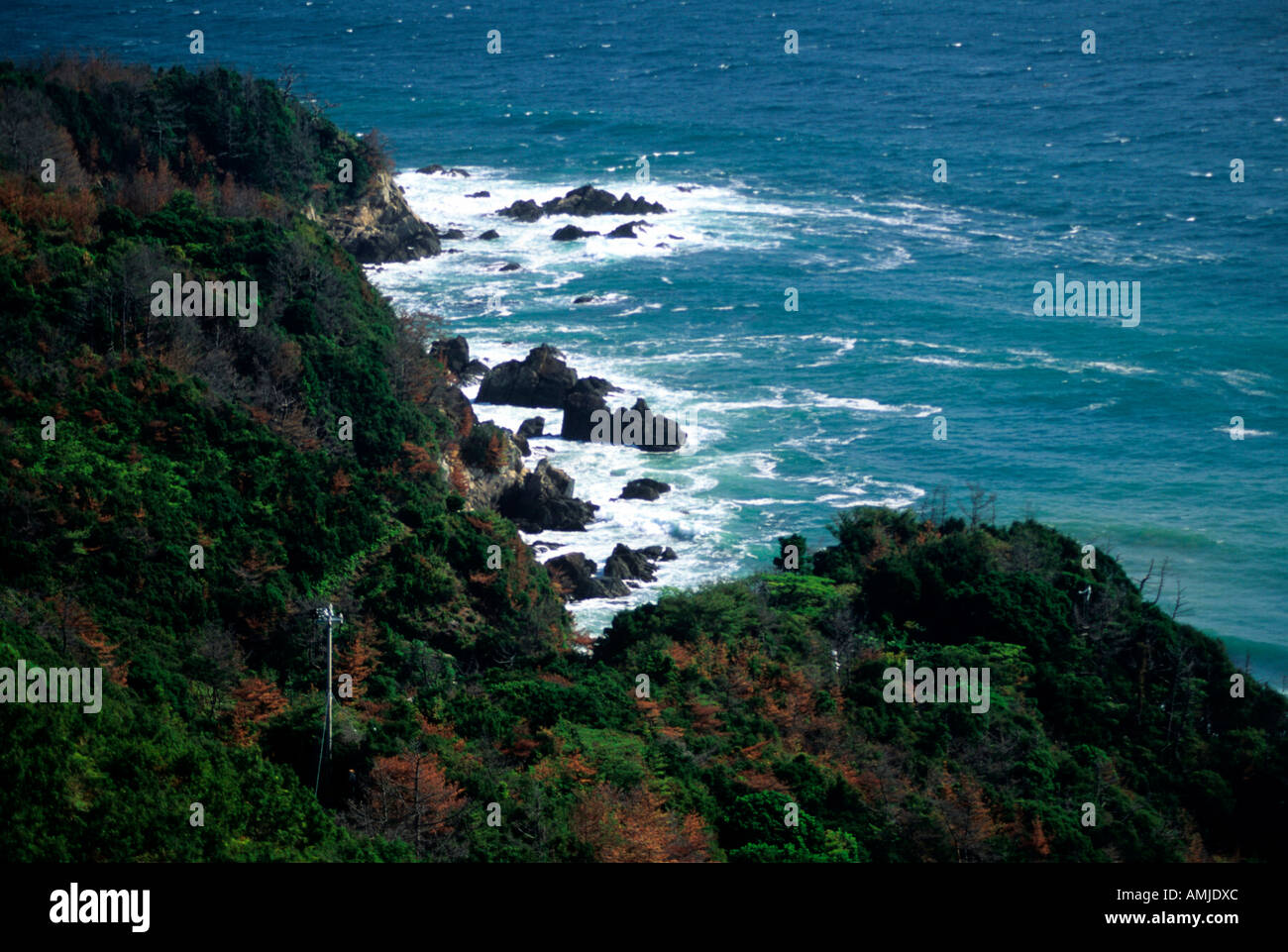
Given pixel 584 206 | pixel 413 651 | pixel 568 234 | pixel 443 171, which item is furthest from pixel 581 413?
pixel 443 171

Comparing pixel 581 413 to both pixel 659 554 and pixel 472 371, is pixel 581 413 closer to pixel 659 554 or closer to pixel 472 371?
pixel 472 371

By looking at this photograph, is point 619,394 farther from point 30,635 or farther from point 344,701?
point 30,635

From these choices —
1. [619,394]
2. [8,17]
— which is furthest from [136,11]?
[619,394]

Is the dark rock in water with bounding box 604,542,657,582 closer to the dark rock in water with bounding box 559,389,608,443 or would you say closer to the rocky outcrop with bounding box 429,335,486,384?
the dark rock in water with bounding box 559,389,608,443

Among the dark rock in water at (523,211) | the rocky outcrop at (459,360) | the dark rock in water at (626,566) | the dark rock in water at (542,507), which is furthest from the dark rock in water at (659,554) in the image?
the dark rock in water at (523,211)

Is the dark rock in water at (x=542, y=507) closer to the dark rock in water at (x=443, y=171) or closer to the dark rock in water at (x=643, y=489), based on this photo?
the dark rock in water at (x=643, y=489)

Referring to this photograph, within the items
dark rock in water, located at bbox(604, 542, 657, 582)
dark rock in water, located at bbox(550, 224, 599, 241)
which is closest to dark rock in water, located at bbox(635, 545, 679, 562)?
dark rock in water, located at bbox(604, 542, 657, 582)
